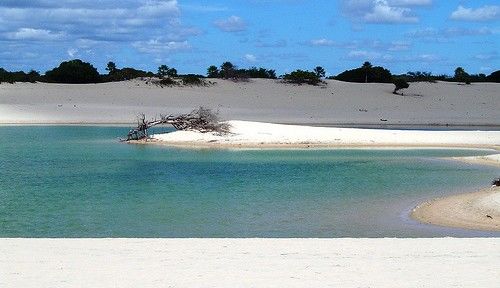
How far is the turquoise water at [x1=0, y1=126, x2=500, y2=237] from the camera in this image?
437 inches

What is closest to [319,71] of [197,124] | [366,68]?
[366,68]

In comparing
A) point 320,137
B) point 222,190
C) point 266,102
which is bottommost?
point 222,190

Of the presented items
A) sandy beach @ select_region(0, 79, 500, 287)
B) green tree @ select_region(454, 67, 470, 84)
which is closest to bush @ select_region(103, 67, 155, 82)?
green tree @ select_region(454, 67, 470, 84)

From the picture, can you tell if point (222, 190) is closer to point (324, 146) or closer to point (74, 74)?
point (324, 146)

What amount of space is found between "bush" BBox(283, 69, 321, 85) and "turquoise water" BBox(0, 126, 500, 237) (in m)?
33.9

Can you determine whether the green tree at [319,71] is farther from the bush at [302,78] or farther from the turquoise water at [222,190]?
the turquoise water at [222,190]

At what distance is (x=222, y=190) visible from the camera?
588 inches

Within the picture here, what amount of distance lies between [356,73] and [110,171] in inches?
1905

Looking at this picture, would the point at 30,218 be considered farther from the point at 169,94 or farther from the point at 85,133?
the point at 169,94

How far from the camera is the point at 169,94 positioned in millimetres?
51438

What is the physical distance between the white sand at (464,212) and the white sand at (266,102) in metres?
25.8
